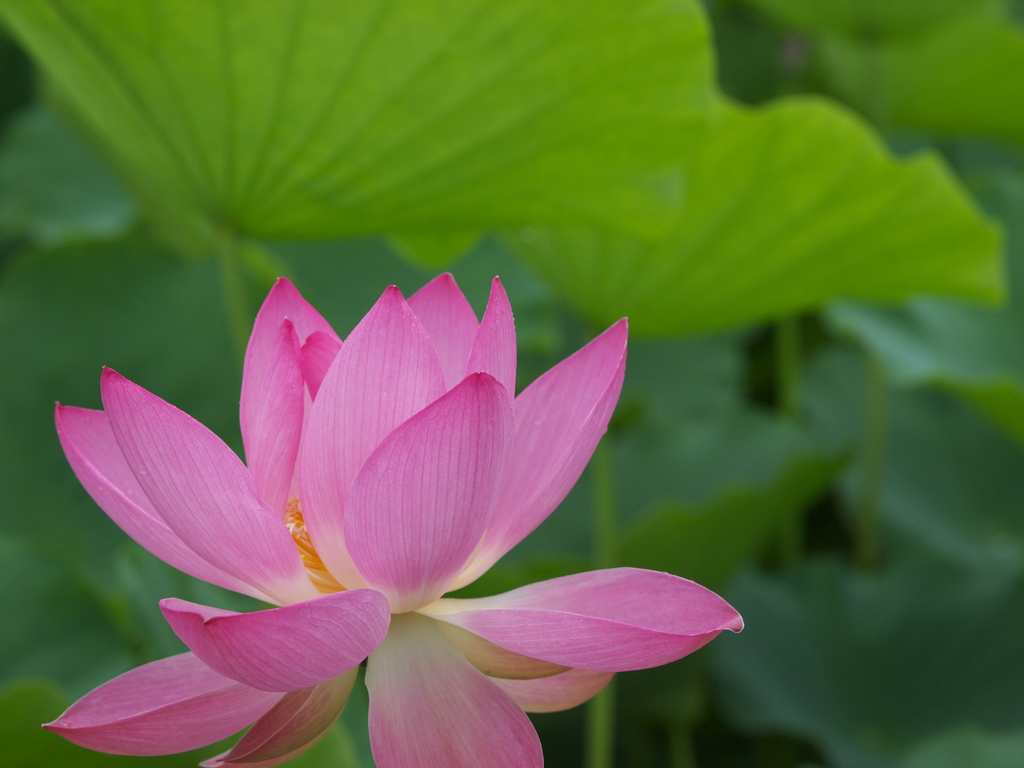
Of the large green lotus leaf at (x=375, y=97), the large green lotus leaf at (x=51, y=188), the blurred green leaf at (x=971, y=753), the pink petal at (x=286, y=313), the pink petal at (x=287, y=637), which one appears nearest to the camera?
the pink petal at (x=287, y=637)

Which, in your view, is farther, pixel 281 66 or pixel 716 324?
pixel 716 324

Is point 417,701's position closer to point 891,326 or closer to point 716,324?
point 716,324

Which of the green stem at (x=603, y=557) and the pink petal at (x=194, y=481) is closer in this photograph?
the pink petal at (x=194, y=481)

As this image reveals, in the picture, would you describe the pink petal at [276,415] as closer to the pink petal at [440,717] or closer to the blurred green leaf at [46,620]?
the pink petal at [440,717]

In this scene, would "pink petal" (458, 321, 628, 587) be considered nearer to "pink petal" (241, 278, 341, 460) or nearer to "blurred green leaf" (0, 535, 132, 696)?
"pink petal" (241, 278, 341, 460)

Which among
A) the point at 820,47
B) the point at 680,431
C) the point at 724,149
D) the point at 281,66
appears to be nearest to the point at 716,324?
the point at 724,149

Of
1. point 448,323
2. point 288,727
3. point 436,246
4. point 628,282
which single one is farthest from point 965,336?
point 288,727

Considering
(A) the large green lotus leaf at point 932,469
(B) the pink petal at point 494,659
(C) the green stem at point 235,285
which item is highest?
(C) the green stem at point 235,285

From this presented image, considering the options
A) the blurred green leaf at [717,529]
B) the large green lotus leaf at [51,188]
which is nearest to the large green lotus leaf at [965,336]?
the blurred green leaf at [717,529]

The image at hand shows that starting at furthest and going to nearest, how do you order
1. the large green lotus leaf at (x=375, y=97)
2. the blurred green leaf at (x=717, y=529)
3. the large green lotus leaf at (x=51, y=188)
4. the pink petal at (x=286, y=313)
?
the large green lotus leaf at (x=51, y=188) < the blurred green leaf at (x=717, y=529) < the large green lotus leaf at (x=375, y=97) < the pink petal at (x=286, y=313)
